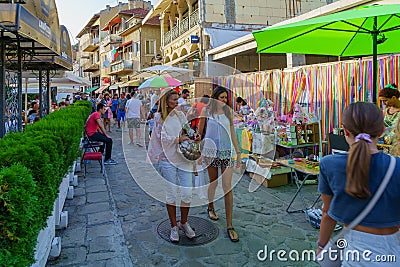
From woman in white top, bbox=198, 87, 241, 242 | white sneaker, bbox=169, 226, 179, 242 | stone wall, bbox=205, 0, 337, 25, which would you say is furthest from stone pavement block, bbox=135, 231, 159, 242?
stone wall, bbox=205, 0, 337, 25

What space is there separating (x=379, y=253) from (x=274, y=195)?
3875 mm

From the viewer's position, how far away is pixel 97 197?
5418 millimetres

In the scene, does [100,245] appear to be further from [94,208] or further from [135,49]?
[135,49]

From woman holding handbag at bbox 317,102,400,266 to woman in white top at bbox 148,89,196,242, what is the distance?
2126 mm

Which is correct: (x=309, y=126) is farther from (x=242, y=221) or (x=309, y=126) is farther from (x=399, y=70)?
(x=242, y=221)

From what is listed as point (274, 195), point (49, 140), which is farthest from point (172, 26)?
point (49, 140)

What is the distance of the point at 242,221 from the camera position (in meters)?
4.35

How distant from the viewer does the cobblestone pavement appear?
132 inches

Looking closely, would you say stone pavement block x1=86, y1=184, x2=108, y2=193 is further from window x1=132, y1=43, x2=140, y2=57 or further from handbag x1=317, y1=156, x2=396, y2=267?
window x1=132, y1=43, x2=140, y2=57

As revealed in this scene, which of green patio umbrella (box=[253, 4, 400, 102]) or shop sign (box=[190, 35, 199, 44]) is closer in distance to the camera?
green patio umbrella (box=[253, 4, 400, 102])

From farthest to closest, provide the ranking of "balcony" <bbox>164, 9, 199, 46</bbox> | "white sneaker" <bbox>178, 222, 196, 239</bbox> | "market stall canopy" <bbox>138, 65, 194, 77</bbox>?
"balcony" <bbox>164, 9, 199, 46</bbox> < "market stall canopy" <bbox>138, 65, 194, 77</bbox> < "white sneaker" <bbox>178, 222, 196, 239</bbox>

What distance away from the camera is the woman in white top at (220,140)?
3.88 m

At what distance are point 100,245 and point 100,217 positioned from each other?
0.89 meters

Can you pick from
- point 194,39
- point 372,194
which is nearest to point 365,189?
point 372,194
